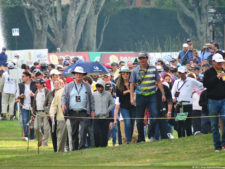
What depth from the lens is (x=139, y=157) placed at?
17.4 metres

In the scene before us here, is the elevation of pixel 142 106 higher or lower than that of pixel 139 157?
higher

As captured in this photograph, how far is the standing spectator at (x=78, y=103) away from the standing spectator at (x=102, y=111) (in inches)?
28.4

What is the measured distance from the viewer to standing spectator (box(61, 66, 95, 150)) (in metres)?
19.7

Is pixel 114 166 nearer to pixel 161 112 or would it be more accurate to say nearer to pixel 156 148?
pixel 156 148

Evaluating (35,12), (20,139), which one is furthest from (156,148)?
(35,12)

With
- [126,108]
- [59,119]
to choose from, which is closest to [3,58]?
[59,119]

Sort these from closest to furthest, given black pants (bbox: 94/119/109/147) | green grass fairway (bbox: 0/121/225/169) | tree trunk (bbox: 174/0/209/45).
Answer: green grass fairway (bbox: 0/121/225/169), black pants (bbox: 94/119/109/147), tree trunk (bbox: 174/0/209/45)

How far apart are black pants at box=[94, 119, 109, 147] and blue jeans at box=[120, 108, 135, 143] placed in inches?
17.2

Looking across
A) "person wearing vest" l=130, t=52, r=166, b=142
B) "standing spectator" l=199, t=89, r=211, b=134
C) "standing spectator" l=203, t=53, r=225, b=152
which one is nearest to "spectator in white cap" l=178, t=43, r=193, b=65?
"standing spectator" l=199, t=89, r=211, b=134

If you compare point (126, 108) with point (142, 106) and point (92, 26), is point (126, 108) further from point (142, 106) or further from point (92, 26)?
point (92, 26)

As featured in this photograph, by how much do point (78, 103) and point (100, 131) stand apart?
1.09m

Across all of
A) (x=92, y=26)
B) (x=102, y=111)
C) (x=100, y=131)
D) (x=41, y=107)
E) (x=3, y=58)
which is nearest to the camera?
(x=100, y=131)

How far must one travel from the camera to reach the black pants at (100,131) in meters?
20.4

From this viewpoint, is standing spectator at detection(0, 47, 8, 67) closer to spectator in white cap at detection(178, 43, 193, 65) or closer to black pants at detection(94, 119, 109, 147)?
spectator in white cap at detection(178, 43, 193, 65)
